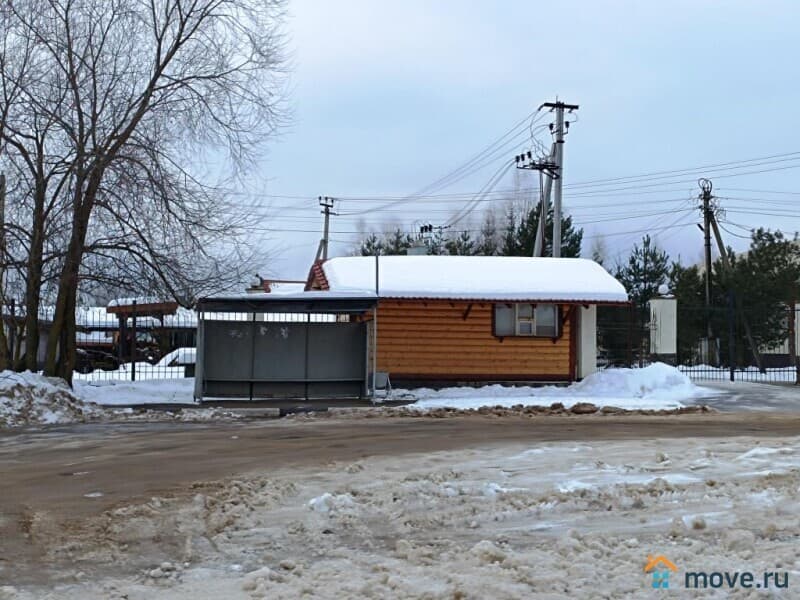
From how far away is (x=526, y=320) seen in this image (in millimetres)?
24797

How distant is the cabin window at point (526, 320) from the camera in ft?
80.8

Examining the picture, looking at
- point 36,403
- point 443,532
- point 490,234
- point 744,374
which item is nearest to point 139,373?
point 36,403

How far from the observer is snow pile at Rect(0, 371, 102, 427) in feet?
54.9

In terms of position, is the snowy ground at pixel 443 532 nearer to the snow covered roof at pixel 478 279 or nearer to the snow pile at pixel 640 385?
the snow pile at pixel 640 385

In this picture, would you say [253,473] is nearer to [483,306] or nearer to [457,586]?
[457,586]

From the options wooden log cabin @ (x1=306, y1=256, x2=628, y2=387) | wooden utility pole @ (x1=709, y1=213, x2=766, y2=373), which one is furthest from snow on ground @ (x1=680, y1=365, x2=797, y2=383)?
wooden log cabin @ (x1=306, y1=256, x2=628, y2=387)

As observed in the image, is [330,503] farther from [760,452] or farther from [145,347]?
[145,347]

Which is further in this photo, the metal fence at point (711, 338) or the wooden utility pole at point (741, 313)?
the metal fence at point (711, 338)

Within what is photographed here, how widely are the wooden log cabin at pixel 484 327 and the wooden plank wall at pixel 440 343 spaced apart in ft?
0.09

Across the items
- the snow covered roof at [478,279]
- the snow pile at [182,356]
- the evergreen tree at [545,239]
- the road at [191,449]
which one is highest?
A: the evergreen tree at [545,239]

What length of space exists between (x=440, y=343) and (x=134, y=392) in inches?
313

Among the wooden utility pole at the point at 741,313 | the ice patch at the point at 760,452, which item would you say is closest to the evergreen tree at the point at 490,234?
the wooden utility pole at the point at 741,313

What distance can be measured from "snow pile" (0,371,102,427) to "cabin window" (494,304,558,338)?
1088cm

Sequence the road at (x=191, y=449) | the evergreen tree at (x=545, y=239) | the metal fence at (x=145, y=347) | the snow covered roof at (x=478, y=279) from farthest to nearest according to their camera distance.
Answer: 1. the evergreen tree at (x=545, y=239)
2. the metal fence at (x=145, y=347)
3. the snow covered roof at (x=478, y=279)
4. the road at (x=191, y=449)
